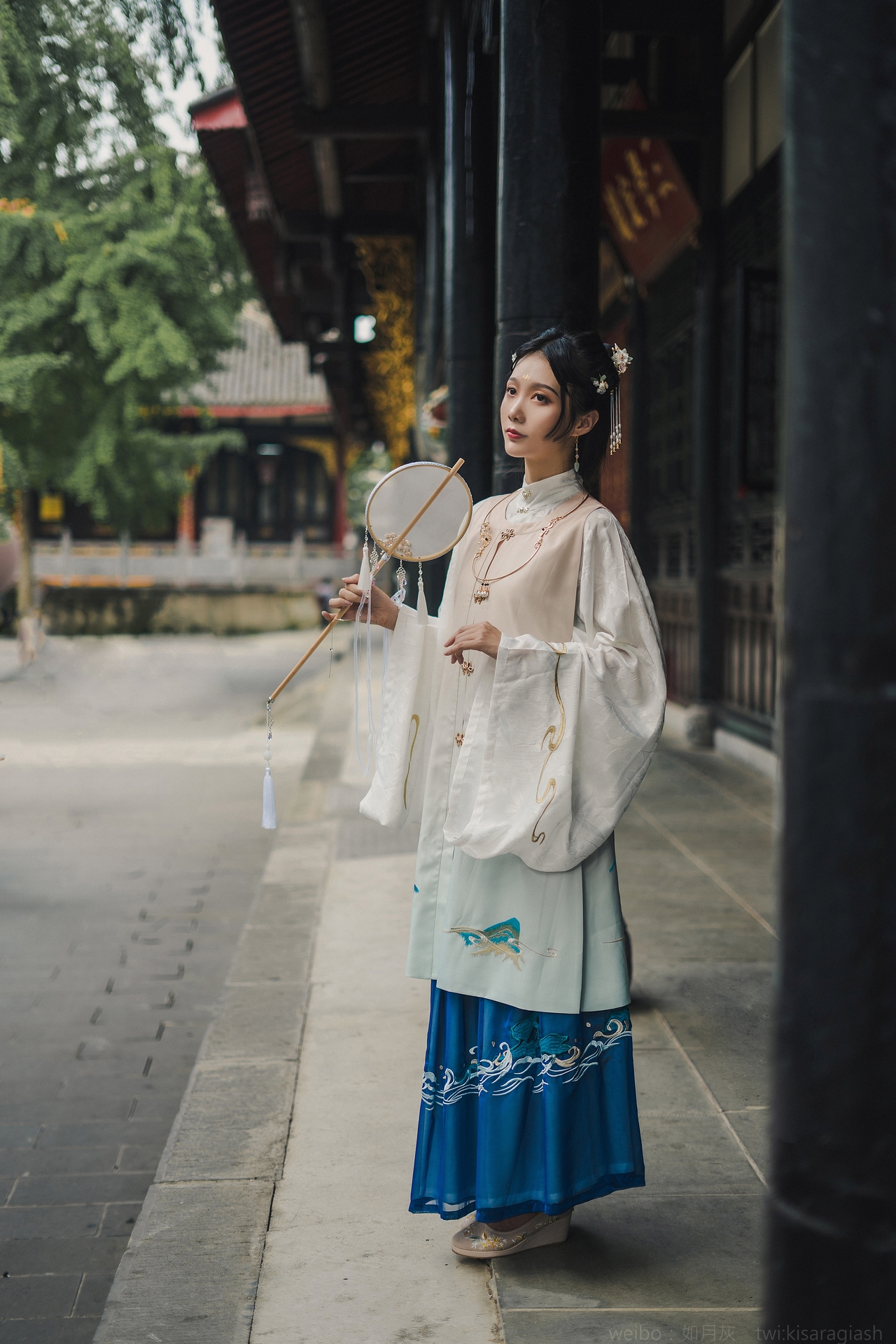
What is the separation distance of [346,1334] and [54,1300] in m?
0.78

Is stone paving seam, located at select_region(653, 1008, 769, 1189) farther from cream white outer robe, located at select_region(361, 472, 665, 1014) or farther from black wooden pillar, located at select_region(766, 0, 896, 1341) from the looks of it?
black wooden pillar, located at select_region(766, 0, 896, 1341)

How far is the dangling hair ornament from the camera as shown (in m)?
2.08

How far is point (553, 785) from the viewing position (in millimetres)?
1978

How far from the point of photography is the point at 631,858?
5.03 metres

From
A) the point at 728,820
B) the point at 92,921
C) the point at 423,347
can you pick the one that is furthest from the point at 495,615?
the point at 423,347

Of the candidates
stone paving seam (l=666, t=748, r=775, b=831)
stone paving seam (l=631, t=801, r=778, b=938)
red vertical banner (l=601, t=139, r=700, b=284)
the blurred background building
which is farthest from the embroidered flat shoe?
red vertical banner (l=601, t=139, r=700, b=284)

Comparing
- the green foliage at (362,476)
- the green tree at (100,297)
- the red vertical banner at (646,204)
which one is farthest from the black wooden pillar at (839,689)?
the green foliage at (362,476)

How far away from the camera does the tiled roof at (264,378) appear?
27.4m

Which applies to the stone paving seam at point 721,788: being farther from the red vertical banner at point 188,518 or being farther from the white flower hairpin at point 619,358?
the red vertical banner at point 188,518

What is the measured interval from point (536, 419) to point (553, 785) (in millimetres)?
662

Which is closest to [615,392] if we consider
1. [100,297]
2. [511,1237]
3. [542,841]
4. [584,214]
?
[542,841]

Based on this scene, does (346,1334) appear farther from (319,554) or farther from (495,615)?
(319,554)

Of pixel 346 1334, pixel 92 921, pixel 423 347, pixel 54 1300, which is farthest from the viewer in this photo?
pixel 423 347

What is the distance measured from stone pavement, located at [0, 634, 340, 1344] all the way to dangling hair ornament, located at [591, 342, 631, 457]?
78.4 inches
